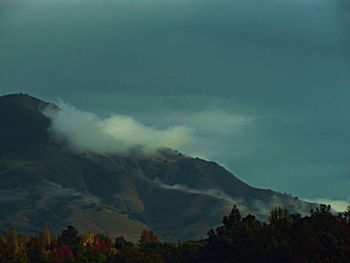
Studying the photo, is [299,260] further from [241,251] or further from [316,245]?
[241,251]

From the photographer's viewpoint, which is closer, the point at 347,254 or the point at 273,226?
the point at 347,254

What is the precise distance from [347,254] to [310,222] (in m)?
15.7

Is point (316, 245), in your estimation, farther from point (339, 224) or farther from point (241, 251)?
point (241, 251)

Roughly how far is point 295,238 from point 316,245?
12.4 metres

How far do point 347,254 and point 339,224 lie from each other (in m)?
7.36

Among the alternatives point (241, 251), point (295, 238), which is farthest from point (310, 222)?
point (241, 251)

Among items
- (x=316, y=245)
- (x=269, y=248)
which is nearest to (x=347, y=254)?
(x=316, y=245)

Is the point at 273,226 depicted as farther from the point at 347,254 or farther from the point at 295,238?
the point at 347,254

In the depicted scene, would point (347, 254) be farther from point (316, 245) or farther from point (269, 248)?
point (269, 248)

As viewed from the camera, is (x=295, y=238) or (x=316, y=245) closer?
(x=316, y=245)

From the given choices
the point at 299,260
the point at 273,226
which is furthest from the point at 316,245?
the point at 273,226

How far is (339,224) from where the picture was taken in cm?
18088

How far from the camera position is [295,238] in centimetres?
18962

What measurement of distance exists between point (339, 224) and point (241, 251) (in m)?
28.3
